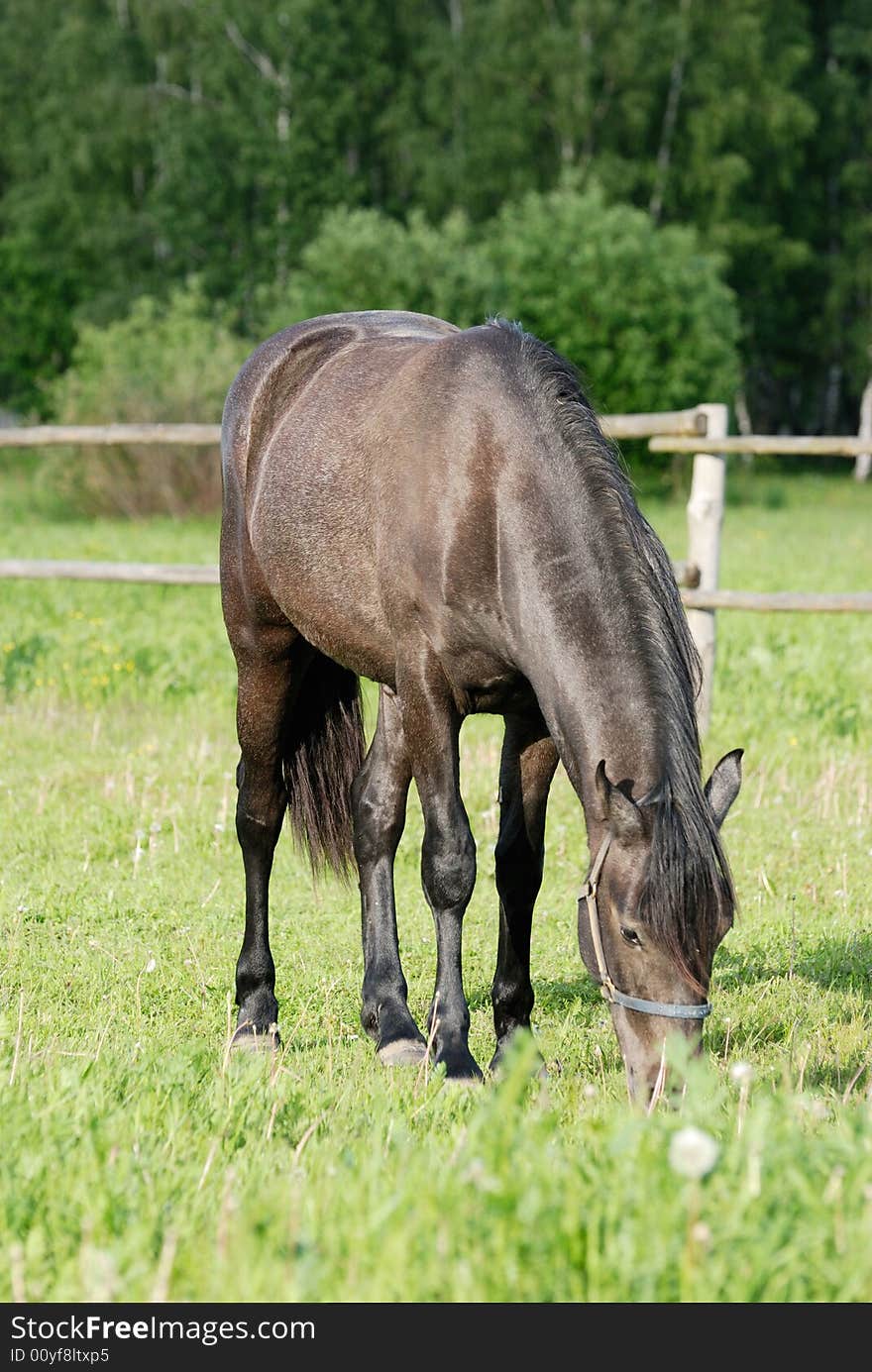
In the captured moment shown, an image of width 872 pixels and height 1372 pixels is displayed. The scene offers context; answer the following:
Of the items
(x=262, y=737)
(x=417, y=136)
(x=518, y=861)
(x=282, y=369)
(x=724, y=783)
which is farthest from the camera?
(x=417, y=136)

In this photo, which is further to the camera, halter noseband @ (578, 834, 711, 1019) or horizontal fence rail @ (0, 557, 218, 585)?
horizontal fence rail @ (0, 557, 218, 585)

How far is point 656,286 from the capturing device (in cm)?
2836

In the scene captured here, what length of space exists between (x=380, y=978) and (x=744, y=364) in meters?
38.6

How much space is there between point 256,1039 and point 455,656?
1.19 metres

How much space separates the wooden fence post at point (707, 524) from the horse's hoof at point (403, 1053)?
14.9 ft

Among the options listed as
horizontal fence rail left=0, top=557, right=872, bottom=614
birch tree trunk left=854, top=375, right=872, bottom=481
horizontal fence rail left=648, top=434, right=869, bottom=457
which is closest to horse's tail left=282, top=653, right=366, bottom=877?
horizontal fence rail left=0, top=557, right=872, bottom=614

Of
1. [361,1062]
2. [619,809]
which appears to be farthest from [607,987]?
[361,1062]

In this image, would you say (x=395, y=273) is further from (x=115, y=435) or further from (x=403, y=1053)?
(x=403, y=1053)

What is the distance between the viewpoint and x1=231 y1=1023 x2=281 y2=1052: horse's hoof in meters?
3.96

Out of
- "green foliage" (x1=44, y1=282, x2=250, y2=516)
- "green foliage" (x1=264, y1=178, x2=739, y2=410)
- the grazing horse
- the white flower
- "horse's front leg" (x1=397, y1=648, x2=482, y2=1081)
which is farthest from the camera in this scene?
"green foliage" (x1=264, y1=178, x2=739, y2=410)

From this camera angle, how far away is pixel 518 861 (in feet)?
13.4

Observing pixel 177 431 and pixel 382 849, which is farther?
pixel 177 431

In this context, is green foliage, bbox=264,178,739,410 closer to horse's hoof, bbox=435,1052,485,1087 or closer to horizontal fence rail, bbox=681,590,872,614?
horizontal fence rail, bbox=681,590,872,614

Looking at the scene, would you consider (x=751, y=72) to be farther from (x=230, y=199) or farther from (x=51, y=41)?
(x=51, y=41)
